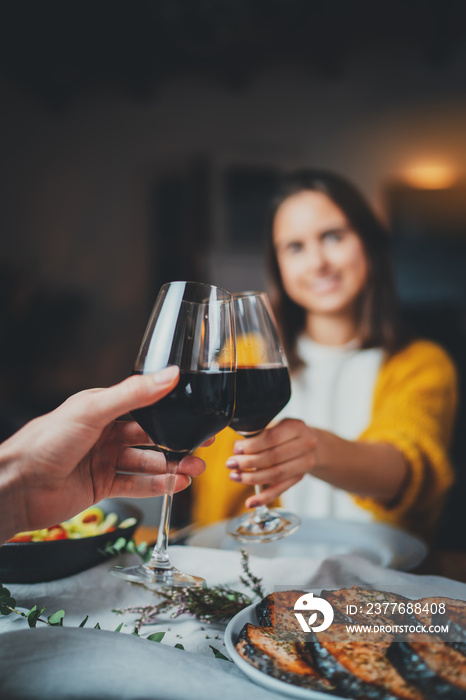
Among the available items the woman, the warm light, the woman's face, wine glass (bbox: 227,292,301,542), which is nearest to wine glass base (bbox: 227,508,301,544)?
wine glass (bbox: 227,292,301,542)

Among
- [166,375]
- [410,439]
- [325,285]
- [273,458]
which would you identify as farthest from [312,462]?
[325,285]

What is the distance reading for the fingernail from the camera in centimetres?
56

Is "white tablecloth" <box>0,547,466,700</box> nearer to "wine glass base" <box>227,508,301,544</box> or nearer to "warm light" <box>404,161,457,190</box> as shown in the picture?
"wine glass base" <box>227,508,301,544</box>

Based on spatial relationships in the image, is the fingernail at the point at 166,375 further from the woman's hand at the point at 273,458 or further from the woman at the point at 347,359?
the woman at the point at 347,359

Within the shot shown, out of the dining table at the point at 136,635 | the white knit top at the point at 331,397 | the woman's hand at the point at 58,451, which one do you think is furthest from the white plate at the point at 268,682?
the white knit top at the point at 331,397

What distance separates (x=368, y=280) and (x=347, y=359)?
0.33 meters

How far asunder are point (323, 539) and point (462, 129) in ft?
7.40

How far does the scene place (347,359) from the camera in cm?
217

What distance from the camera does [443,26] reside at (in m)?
2.55

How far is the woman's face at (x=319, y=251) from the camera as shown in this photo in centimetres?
204

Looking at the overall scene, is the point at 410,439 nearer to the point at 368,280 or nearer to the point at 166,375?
the point at 368,280

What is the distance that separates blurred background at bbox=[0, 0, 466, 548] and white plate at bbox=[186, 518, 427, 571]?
5.46ft

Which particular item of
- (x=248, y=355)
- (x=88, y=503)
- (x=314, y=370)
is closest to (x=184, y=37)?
(x=314, y=370)

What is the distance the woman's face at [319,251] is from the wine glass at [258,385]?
1.20 meters
